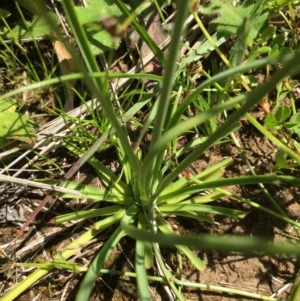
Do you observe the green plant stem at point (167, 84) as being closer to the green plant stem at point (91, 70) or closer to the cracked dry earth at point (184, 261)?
the green plant stem at point (91, 70)

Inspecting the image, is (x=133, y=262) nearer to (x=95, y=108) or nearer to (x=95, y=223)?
(x=95, y=223)

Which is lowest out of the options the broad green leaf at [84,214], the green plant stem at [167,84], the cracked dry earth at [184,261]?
the cracked dry earth at [184,261]

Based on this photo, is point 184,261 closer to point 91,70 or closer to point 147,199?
point 147,199

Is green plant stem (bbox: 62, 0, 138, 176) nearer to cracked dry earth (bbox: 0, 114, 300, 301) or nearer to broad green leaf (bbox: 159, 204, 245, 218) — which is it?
broad green leaf (bbox: 159, 204, 245, 218)

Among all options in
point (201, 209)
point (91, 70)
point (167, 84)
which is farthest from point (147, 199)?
point (167, 84)

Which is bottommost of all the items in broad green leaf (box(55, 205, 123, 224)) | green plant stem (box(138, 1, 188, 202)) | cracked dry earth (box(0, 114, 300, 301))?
cracked dry earth (box(0, 114, 300, 301))

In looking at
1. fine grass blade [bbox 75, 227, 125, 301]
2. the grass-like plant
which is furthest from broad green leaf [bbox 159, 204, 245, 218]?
fine grass blade [bbox 75, 227, 125, 301]

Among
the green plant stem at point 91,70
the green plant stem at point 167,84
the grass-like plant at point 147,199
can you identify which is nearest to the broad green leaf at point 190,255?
the grass-like plant at point 147,199

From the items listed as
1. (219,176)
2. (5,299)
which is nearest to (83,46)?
(219,176)

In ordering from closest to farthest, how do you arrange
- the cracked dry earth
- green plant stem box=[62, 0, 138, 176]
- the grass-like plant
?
green plant stem box=[62, 0, 138, 176] → the grass-like plant → the cracked dry earth
